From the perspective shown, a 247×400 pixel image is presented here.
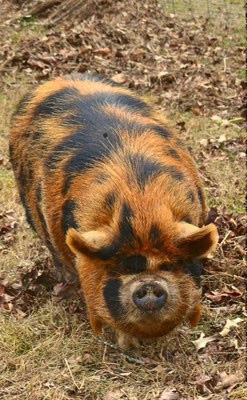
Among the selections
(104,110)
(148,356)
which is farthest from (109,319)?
(104,110)

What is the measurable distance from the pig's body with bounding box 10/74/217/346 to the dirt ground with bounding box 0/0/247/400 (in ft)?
1.37

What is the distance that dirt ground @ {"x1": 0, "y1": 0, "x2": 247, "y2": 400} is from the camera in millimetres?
5152

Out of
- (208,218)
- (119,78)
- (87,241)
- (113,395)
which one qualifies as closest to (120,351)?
(113,395)

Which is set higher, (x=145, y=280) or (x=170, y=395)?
(x=145, y=280)

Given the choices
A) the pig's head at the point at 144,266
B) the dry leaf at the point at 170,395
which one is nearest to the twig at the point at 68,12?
the pig's head at the point at 144,266

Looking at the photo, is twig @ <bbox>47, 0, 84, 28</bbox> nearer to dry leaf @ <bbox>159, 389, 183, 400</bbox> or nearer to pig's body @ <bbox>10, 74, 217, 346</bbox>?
pig's body @ <bbox>10, 74, 217, 346</bbox>

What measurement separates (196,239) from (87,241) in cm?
67

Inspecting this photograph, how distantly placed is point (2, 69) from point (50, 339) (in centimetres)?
670

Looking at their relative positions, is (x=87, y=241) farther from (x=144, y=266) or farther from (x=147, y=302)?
(x=147, y=302)

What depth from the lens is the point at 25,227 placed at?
727 centimetres

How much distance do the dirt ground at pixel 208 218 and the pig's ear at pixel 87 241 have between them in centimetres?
128

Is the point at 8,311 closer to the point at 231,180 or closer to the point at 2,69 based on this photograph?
the point at 231,180

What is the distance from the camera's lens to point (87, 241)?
4234mm

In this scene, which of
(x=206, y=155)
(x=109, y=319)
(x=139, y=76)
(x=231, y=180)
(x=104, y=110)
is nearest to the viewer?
(x=109, y=319)
